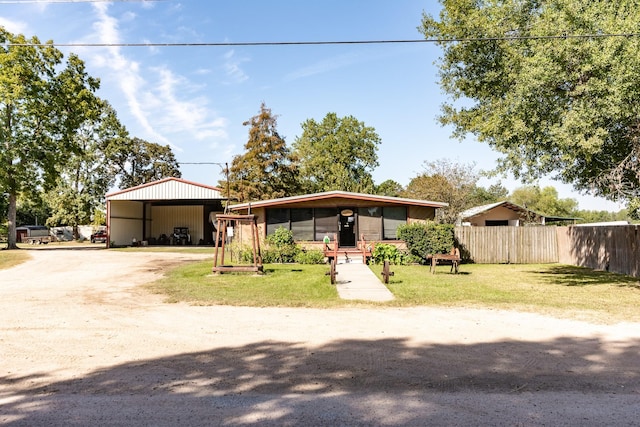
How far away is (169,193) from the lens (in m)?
31.3

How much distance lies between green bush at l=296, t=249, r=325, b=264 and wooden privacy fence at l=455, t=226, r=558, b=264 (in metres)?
6.42

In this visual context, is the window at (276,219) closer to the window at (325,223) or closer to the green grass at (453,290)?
the window at (325,223)

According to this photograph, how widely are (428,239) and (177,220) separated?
1093 inches

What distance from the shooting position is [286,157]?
3325cm

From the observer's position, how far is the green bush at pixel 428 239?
1711 cm

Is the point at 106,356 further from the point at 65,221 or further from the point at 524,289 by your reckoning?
the point at 65,221

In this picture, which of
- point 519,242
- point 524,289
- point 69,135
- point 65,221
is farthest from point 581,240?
point 65,221

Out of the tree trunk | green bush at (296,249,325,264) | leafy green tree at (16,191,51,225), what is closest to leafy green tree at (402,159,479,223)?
green bush at (296,249,325,264)

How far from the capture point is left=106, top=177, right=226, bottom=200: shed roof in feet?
103

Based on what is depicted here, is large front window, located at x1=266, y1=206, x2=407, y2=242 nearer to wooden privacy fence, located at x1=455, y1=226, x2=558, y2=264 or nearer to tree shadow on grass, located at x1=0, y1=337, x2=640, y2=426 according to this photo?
wooden privacy fence, located at x1=455, y1=226, x2=558, y2=264

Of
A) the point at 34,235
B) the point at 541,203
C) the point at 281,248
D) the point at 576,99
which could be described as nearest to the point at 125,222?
the point at 34,235

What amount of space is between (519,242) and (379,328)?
49.7 ft

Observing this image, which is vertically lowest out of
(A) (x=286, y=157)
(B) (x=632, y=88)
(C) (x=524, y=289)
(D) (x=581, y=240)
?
(C) (x=524, y=289)

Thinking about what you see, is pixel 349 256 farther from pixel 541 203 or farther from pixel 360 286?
pixel 541 203
